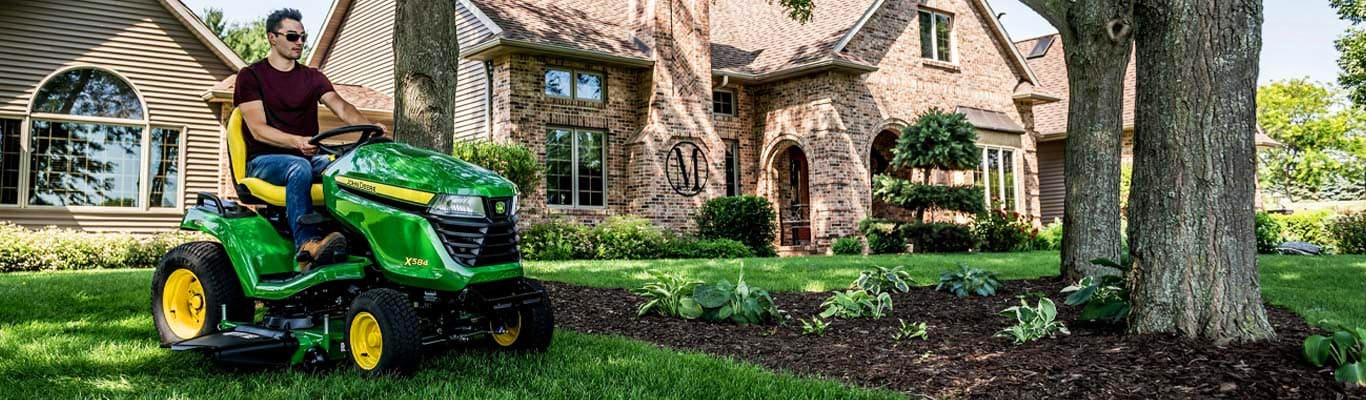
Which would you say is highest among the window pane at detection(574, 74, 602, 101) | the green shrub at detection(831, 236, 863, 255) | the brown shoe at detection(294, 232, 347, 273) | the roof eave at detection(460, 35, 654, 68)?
the roof eave at detection(460, 35, 654, 68)

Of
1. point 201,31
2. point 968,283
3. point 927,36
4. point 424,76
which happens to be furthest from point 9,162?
point 927,36

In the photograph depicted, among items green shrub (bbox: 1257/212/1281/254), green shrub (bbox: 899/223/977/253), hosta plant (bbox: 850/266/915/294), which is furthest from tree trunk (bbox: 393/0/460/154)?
green shrub (bbox: 1257/212/1281/254)

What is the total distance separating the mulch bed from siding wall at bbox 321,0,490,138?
11.2 metres

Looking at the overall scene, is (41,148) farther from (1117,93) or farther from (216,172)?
(1117,93)

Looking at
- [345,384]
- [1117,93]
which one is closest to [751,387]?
[345,384]

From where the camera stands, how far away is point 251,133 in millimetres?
4465

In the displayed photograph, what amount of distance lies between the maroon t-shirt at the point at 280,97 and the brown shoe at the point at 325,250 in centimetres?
71

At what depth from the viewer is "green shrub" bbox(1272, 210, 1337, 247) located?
60.5 ft

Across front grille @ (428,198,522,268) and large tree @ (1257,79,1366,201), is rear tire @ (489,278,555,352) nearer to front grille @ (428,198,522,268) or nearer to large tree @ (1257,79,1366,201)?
front grille @ (428,198,522,268)

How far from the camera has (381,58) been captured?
19156mm

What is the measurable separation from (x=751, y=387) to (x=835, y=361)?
876mm

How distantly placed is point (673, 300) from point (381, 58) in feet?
48.8

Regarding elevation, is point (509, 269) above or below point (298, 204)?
below

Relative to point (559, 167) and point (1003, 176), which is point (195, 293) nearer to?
point (559, 167)
